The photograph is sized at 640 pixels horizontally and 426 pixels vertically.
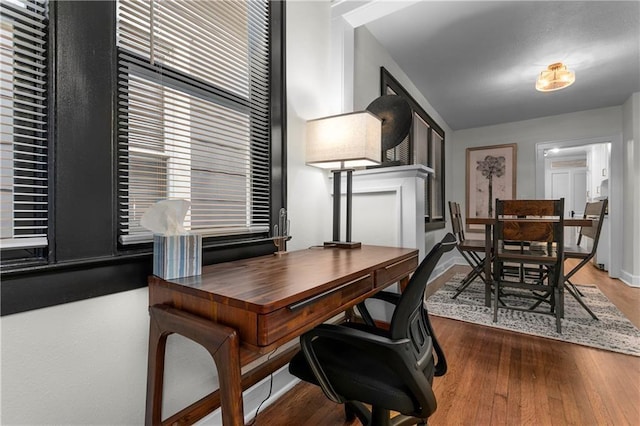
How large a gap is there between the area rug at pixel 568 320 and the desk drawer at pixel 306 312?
6.98ft

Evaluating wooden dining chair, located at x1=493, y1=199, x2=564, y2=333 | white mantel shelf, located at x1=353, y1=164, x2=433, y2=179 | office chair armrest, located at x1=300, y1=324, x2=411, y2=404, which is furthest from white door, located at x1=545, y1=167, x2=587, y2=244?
office chair armrest, located at x1=300, y1=324, x2=411, y2=404

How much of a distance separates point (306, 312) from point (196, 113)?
1.01 m

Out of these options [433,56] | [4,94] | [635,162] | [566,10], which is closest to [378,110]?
[433,56]

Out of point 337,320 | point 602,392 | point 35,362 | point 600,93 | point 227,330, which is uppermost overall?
point 600,93

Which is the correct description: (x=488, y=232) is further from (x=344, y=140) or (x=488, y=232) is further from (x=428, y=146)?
(x=344, y=140)

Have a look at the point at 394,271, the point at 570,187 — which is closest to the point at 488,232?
the point at 394,271

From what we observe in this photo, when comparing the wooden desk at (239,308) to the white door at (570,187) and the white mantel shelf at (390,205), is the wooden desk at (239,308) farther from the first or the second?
the white door at (570,187)

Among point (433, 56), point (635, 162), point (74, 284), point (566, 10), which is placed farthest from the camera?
point (635, 162)

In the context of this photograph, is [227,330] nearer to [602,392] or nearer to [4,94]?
[4,94]

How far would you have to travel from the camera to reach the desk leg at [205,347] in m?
0.74

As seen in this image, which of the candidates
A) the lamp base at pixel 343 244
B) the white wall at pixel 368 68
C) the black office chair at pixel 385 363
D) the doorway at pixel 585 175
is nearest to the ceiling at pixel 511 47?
the white wall at pixel 368 68

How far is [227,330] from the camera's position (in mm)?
759

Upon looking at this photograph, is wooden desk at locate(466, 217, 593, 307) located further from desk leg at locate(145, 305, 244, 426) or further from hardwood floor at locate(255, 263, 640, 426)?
desk leg at locate(145, 305, 244, 426)

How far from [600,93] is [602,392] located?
419cm
